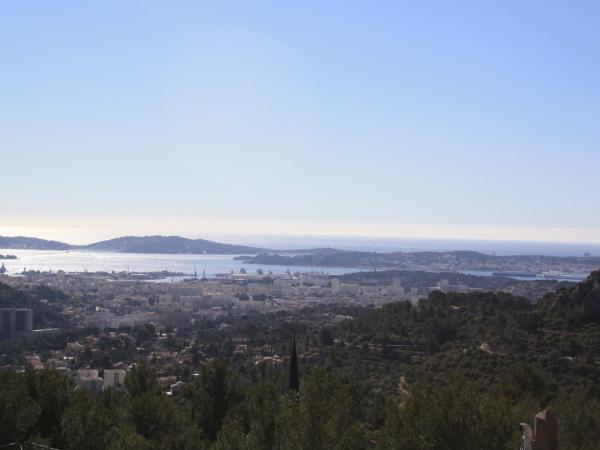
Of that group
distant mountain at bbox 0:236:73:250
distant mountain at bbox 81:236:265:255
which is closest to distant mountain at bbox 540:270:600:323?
distant mountain at bbox 81:236:265:255

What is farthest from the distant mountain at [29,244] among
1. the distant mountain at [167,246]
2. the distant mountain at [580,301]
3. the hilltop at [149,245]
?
the distant mountain at [580,301]

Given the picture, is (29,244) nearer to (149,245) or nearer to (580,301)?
(149,245)

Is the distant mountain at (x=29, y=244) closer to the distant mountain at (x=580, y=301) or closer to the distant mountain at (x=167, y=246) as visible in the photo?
the distant mountain at (x=167, y=246)

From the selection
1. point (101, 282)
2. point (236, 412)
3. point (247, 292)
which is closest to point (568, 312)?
point (236, 412)

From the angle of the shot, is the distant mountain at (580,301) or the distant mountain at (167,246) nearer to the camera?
the distant mountain at (580,301)

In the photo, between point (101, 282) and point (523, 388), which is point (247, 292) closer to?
point (101, 282)

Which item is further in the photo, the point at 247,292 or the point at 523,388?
the point at 247,292

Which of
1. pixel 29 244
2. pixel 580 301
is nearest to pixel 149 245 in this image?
pixel 29 244

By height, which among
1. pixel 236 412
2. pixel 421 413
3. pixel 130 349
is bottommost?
pixel 130 349
